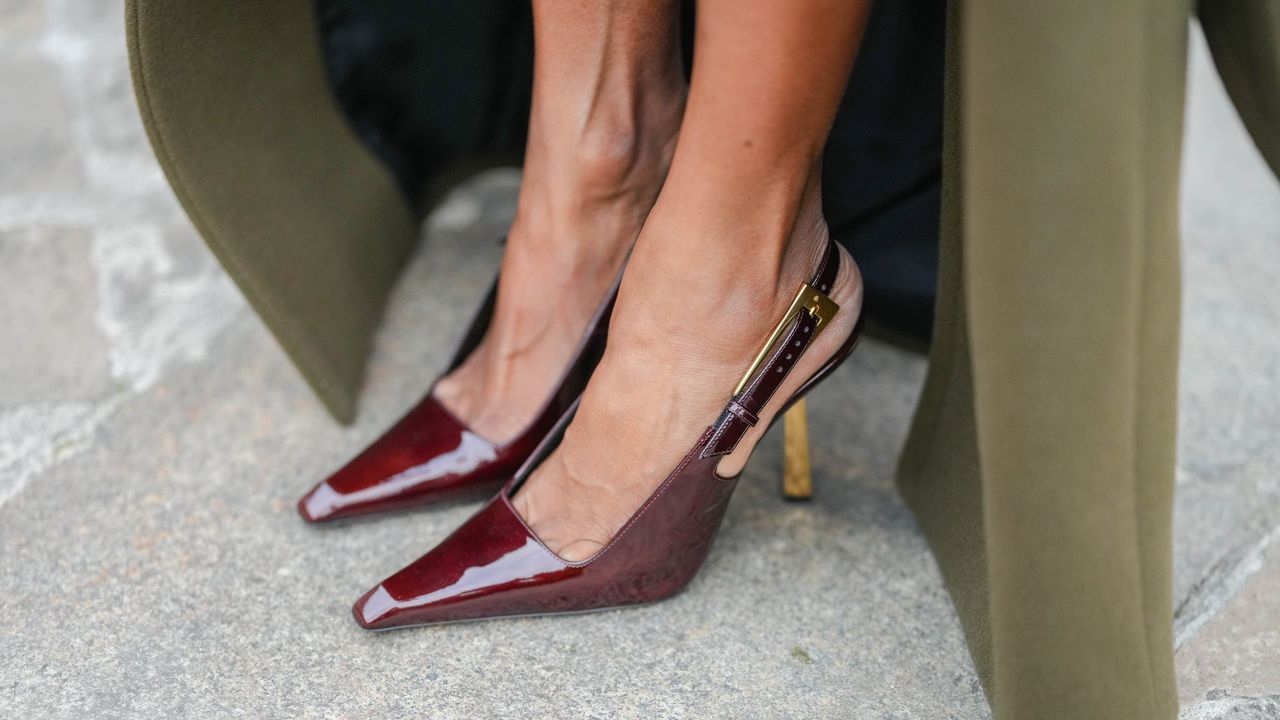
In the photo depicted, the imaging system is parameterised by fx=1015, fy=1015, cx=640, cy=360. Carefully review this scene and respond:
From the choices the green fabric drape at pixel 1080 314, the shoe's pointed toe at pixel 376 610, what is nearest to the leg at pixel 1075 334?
the green fabric drape at pixel 1080 314

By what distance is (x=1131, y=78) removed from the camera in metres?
0.55

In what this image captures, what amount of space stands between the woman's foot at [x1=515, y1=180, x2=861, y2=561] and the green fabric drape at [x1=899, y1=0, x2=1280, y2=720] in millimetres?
191

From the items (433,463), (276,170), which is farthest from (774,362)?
(276,170)

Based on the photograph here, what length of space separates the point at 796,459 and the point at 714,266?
301 mm

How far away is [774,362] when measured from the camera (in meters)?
0.77

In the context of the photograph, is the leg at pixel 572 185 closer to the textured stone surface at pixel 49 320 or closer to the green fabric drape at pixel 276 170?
the green fabric drape at pixel 276 170

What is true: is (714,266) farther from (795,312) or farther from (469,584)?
(469,584)

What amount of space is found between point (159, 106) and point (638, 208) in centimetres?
42

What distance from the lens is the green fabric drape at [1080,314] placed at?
21.7 inches

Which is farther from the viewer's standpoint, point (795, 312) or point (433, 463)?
point (433, 463)

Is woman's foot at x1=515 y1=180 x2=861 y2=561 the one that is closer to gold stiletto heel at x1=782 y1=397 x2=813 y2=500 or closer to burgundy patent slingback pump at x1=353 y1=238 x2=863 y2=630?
burgundy patent slingback pump at x1=353 y1=238 x2=863 y2=630

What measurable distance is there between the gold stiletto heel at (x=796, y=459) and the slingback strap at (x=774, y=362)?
0.17m

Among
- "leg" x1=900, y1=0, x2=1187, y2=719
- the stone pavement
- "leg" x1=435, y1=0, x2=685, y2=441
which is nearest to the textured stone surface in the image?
the stone pavement

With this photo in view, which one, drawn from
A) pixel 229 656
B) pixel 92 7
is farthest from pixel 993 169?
pixel 92 7
